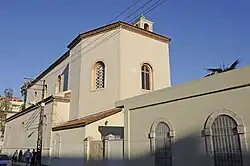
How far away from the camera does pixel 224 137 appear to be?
7922 mm

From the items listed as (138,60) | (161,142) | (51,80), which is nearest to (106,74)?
(138,60)

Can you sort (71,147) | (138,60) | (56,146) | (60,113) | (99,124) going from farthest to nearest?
(60,113), (138,60), (56,146), (71,147), (99,124)

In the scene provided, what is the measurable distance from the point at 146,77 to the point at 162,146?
9.66 m

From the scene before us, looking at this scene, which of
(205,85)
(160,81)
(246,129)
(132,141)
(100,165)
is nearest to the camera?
(246,129)

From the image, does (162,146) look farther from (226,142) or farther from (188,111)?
(226,142)

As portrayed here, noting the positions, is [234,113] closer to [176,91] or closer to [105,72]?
[176,91]

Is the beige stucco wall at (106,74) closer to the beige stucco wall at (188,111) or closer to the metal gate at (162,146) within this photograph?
the beige stucco wall at (188,111)

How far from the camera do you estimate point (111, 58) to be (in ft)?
59.7

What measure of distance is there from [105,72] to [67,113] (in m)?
4.62

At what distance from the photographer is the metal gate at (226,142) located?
7.51 m

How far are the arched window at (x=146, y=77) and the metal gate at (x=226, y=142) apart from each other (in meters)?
10.7

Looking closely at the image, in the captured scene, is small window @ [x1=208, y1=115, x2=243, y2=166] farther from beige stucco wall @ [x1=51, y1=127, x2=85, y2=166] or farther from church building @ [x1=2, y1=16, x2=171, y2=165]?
beige stucco wall @ [x1=51, y1=127, x2=85, y2=166]

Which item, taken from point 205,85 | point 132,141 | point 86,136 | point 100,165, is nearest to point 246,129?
point 205,85

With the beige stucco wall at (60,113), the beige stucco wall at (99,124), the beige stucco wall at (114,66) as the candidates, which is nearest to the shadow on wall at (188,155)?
the beige stucco wall at (99,124)
